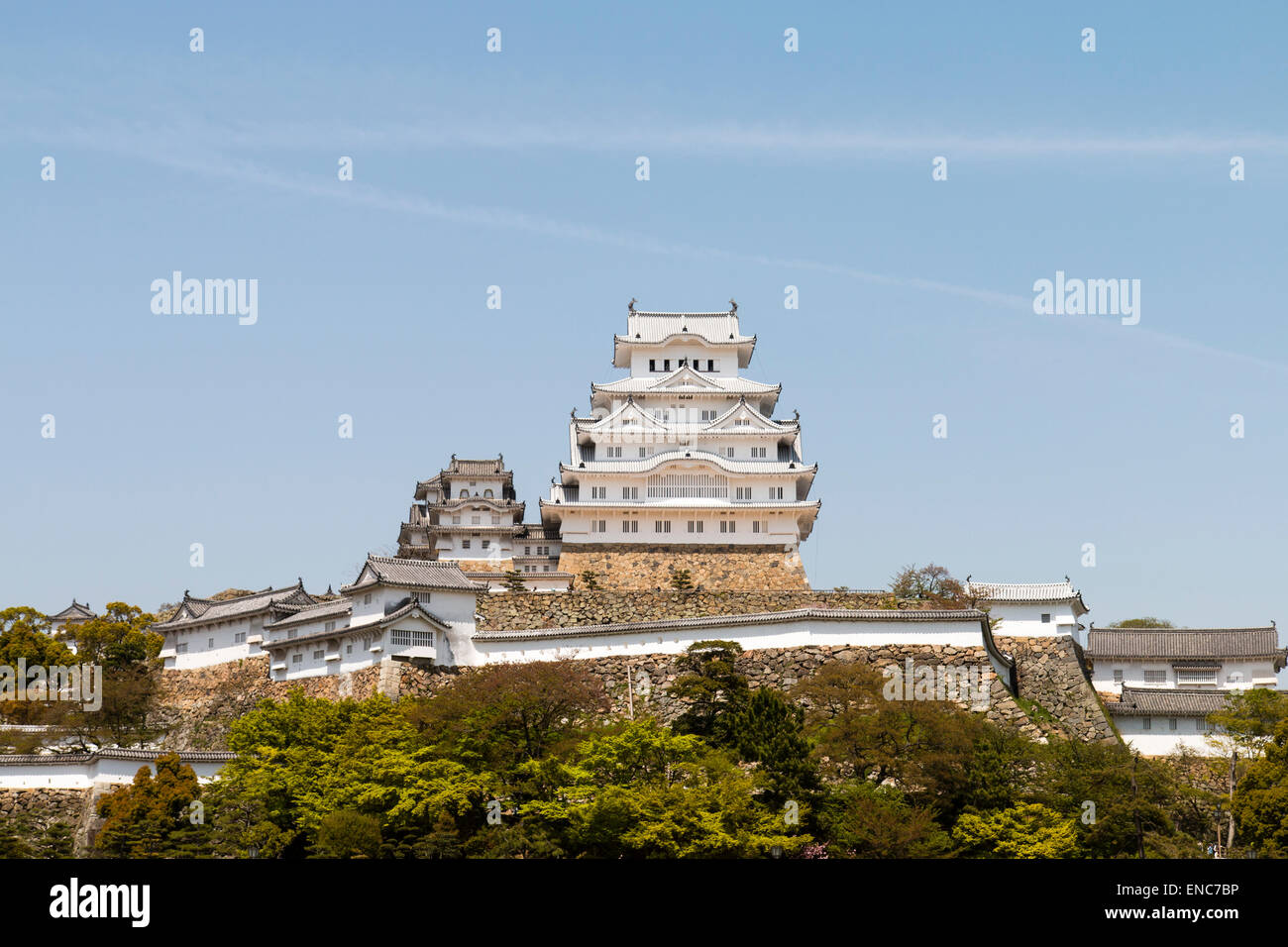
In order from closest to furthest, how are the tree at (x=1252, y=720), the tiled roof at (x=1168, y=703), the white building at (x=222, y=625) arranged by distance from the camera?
the tree at (x=1252, y=720) → the tiled roof at (x=1168, y=703) → the white building at (x=222, y=625)

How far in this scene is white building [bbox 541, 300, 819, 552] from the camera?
54.9 meters

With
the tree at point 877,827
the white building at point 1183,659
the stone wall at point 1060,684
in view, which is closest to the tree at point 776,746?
the tree at point 877,827

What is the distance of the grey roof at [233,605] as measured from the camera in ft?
152

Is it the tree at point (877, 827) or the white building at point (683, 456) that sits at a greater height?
the white building at point (683, 456)

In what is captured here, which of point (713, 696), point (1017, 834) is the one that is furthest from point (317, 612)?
point (1017, 834)

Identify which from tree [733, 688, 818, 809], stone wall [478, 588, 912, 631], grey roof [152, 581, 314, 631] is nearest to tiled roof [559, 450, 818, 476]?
stone wall [478, 588, 912, 631]

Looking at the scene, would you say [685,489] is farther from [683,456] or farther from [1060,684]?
[1060,684]

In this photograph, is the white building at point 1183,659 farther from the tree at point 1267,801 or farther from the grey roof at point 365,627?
the grey roof at point 365,627

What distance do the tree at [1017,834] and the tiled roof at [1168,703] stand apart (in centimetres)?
1217

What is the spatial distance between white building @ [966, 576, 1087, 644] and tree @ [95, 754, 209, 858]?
23.0 m

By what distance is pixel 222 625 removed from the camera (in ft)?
153
